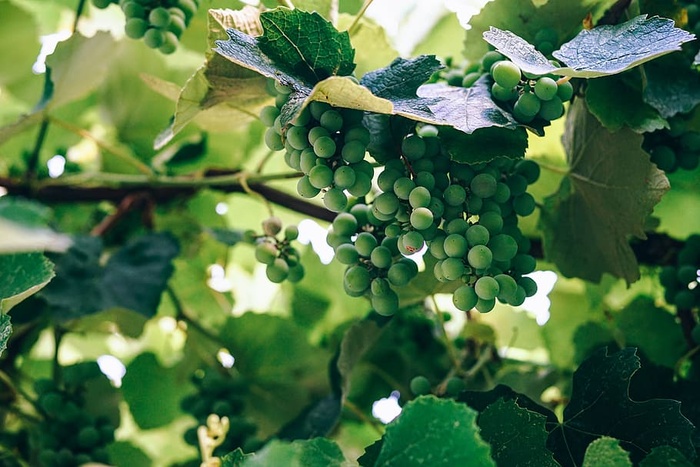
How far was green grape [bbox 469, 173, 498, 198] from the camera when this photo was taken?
0.70 m

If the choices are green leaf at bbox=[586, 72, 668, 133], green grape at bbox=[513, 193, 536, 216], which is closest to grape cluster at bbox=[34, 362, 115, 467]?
green grape at bbox=[513, 193, 536, 216]

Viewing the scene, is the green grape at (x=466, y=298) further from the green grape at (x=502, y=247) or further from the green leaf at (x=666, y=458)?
the green leaf at (x=666, y=458)

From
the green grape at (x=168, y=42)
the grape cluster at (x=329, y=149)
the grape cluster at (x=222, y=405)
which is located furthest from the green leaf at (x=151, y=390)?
the grape cluster at (x=329, y=149)

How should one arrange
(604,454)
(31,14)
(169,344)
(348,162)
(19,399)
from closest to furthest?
1. (604,454)
2. (348,162)
3. (19,399)
4. (31,14)
5. (169,344)

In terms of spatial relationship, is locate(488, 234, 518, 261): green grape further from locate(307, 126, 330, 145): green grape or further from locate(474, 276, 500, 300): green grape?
locate(307, 126, 330, 145): green grape

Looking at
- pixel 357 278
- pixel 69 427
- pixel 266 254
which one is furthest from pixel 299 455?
pixel 69 427

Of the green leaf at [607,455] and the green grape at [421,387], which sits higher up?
the green leaf at [607,455]

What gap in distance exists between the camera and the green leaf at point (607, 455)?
1.84 feet

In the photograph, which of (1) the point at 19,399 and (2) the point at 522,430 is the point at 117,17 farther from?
(2) the point at 522,430

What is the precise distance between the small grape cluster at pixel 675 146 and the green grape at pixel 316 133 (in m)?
0.45

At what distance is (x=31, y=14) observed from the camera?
1.26 metres

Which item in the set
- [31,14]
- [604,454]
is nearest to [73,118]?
[31,14]

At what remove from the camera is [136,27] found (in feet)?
2.84

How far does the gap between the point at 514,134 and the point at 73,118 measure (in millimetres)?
964
